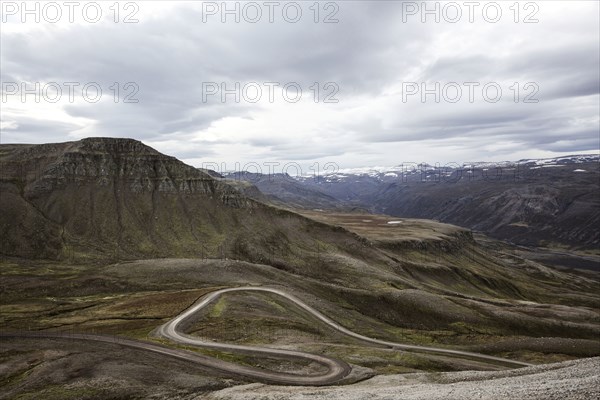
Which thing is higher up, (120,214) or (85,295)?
(120,214)

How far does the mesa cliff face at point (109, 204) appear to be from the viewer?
5664 inches

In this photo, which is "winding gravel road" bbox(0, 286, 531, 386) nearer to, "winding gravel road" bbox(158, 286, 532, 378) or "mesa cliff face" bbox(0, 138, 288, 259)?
"winding gravel road" bbox(158, 286, 532, 378)

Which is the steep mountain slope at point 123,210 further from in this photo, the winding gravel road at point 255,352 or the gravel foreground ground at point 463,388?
the gravel foreground ground at point 463,388

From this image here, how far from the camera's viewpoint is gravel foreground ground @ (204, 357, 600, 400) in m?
31.8

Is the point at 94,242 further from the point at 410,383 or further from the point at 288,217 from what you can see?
the point at 410,383

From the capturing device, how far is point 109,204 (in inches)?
6403

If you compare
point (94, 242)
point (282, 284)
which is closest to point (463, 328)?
point (282, 284)

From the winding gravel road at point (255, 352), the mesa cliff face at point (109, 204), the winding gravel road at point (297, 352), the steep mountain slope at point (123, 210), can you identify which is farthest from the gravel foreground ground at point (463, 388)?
the mesa cliff face at point (109, 204)

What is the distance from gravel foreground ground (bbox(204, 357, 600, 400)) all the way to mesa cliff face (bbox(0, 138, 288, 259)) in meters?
108

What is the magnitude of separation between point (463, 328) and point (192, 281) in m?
66.0

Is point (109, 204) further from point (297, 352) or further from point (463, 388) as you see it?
point (463, 388)

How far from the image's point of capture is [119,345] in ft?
195

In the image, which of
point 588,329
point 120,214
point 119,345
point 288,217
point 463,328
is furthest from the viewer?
point 288,217

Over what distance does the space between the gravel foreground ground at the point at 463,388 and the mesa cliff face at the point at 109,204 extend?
10809 centimetres
